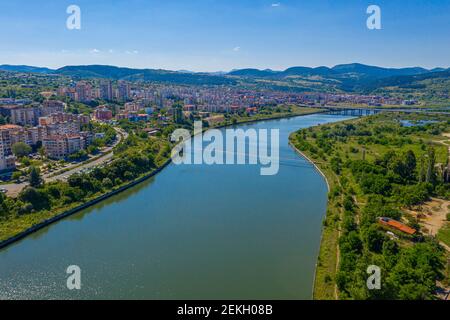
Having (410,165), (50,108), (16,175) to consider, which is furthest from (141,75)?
(410,165)

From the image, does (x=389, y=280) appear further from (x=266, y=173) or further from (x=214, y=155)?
(x=214, y=155)

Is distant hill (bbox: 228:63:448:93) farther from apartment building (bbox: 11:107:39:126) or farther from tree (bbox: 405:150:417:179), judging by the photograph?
tree (bbox: 405:150:417:179)

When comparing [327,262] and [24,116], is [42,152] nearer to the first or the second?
[24,116]

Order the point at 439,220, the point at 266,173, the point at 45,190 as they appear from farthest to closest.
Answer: the point at 266,173, the point at 45,190, the point at 439,220

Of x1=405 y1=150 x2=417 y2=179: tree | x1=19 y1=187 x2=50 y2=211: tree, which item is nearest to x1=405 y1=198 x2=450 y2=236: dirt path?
x1=405 y1=150 x2=417 y2=179: tree

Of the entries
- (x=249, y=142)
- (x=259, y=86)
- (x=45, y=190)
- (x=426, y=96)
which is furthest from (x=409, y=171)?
(x=259, y=86)
